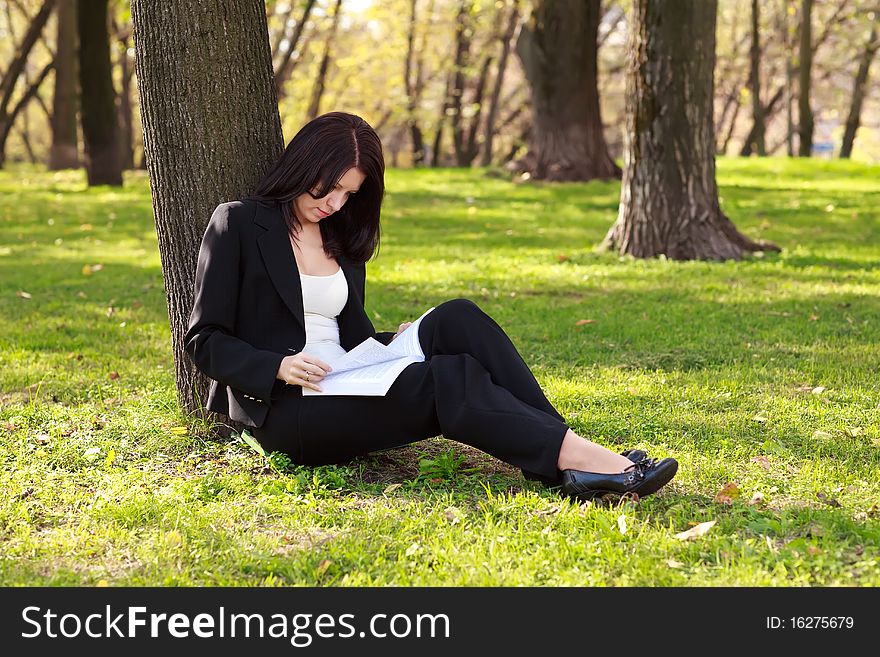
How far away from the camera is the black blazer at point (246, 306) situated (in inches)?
154

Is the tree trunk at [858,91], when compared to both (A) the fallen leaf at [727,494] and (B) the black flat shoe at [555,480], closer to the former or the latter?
(A) the fallen leaf at [727,494]

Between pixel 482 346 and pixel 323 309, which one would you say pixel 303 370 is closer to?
pixel 323 309

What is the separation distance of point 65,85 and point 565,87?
10.3 m

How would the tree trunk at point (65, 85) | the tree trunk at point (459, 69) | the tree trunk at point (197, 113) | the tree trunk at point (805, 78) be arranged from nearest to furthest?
the tree trunk at point (197, 113)
the tree trunk at point (65, 85)
the tree trunk at point (805, 78)
the tree trunk at point (459, 69)

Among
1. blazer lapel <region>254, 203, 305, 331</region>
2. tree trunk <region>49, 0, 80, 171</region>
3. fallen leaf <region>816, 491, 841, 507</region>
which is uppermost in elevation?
tree trunk <region>49, 0, 80, 171</region>

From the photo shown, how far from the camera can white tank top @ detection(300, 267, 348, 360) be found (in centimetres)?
418

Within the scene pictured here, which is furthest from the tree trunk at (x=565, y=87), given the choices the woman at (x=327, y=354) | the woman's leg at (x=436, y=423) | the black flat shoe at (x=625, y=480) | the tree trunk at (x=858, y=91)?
the tree trunk at (x=858, y=91)

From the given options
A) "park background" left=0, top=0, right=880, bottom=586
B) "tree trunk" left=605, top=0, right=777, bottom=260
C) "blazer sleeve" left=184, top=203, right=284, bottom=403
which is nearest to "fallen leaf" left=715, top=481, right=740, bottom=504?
"park background" left=0, top=0, right=880, bottom=586

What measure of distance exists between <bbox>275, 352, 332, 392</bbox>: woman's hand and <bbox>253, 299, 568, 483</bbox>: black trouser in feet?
0.36

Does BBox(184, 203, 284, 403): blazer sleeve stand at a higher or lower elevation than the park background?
higher

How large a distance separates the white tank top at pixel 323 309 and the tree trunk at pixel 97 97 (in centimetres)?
1283

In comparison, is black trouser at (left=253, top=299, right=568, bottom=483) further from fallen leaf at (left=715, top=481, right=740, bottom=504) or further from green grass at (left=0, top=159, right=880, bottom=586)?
fallen leaf at (left=715, top=481, right=740, bottom=504)

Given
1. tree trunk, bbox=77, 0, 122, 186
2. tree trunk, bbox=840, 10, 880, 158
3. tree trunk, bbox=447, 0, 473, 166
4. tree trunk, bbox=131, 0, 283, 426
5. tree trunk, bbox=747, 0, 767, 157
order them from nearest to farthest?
tree trunk, bbox=131, 0, 283, 426
tree trunk, bbox=77, 0, 122, 186
tree trunk, bbox=747, 0, 767, 157
tree trunk, bbox=840, 10, 880, 158
tree trunk, bbox=447, 0, 473, 166

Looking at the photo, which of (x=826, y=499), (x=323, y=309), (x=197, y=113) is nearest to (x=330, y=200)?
(x=323, y=309)
